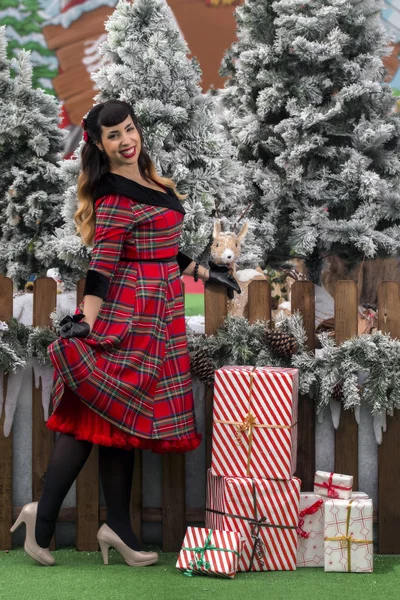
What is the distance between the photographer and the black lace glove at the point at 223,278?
3465mm

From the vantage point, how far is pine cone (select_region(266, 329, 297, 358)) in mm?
3344

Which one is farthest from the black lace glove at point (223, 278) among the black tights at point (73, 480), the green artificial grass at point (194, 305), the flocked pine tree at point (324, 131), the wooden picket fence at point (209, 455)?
the green artificial grass at point (194, 305)

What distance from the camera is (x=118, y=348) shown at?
122 inches

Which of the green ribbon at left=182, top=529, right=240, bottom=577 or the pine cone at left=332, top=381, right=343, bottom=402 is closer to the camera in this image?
the green ribbon at left=182, top=529, right=240, bottom=577

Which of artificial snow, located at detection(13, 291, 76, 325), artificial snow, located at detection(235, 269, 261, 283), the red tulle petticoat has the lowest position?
the red tulle petticoat


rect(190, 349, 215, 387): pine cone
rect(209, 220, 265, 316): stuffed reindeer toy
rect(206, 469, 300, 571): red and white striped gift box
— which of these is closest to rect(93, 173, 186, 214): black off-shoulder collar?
rect(209, 220, 265, 316): stuffed reindeer toy

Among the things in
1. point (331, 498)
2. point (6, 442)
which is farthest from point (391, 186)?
point (6, 442)

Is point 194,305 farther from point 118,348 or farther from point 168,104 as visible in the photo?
point 118,348

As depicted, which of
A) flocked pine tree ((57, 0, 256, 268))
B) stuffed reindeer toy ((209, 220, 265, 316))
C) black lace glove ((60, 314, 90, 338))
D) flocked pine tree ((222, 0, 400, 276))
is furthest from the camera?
flocked pine tree ((222, 0, 400, 276))

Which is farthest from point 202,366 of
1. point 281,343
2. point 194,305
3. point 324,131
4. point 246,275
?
point 194,305

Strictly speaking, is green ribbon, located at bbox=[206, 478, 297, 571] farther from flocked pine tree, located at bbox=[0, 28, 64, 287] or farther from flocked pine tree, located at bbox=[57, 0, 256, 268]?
flocked pine tree, located at bbox=[0, 28, 64, 287]

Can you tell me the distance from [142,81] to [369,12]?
2.11m

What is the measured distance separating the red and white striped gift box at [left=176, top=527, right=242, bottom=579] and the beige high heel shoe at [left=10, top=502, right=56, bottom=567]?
488 mm

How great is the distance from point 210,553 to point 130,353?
78cm
